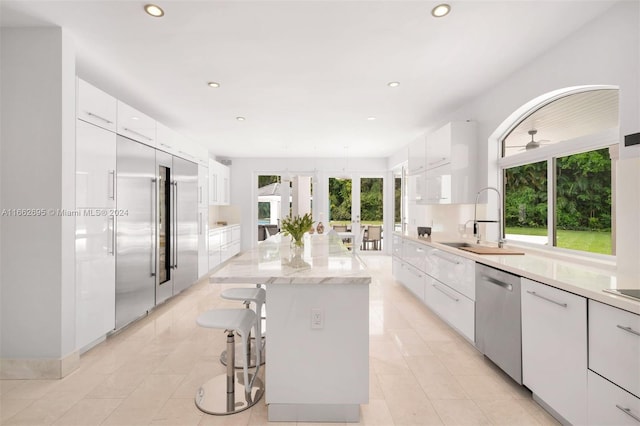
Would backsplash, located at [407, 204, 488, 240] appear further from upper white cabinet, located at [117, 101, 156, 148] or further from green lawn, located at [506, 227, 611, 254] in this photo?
upper white cabinet, located at [117, 101, 156, 148]

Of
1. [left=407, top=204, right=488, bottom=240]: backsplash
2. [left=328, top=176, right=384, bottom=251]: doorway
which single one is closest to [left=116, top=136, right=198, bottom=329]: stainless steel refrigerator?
[left=407, top=204, right=488, bottom=240]: backsplash

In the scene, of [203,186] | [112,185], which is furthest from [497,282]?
[203,186]

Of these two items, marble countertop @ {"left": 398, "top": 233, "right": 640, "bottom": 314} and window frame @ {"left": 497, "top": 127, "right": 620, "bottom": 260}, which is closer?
marble countertop @ {"left": 398, "top": 233, "right": 640, "bottom": 314}

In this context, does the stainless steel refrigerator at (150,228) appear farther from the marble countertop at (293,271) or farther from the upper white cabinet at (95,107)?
the marble countertop at (293,271)

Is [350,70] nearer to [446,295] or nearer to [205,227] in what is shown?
[446,295]

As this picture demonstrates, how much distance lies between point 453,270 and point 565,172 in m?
1.30

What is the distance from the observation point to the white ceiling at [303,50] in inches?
86.7

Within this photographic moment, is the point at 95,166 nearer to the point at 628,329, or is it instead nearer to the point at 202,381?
the point at 202,381

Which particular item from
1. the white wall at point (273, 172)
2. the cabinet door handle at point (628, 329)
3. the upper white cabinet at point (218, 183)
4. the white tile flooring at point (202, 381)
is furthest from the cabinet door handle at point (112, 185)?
the white wall at point (273, 172)

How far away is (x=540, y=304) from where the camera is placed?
204 cm

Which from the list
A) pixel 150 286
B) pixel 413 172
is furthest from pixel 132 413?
pixel 413 172

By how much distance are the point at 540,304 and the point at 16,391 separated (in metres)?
3.60

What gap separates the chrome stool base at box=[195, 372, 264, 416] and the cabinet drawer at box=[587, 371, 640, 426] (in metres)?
1.89

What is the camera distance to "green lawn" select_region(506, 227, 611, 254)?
2.49 metres
